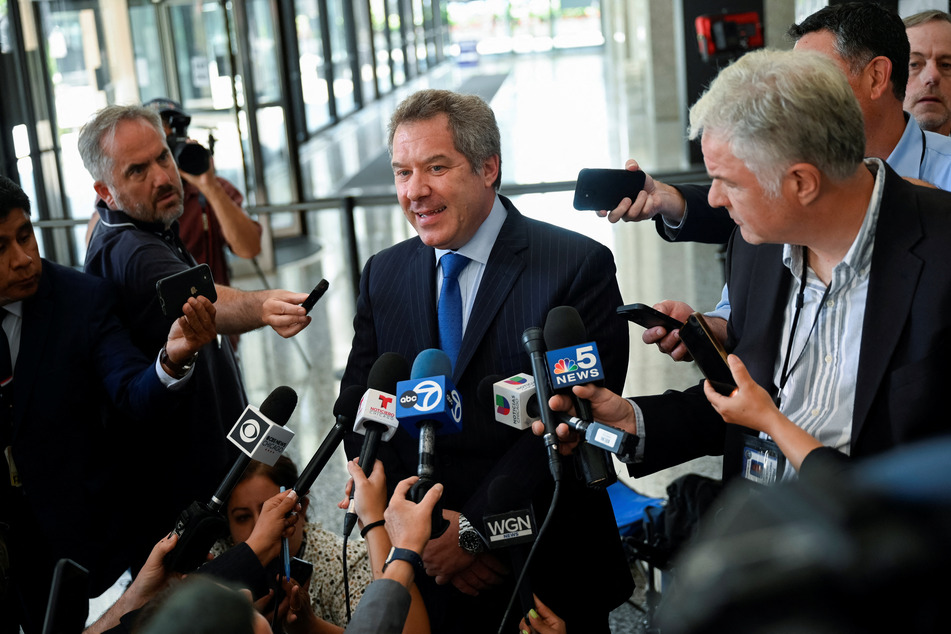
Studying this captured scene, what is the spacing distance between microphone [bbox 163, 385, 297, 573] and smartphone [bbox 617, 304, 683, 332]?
2.38 feet

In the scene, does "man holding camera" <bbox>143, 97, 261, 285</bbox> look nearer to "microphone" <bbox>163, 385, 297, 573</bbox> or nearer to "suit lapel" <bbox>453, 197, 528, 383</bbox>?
"suit lapel" <bbox>453, 197, 528, 383</bbox>

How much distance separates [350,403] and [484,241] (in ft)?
1.86

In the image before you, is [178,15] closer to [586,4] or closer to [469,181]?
[469,181]

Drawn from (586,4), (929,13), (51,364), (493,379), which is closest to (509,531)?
(493,379)

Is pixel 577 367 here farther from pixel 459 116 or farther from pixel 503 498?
pixel 459 116

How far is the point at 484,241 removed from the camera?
2146 mm

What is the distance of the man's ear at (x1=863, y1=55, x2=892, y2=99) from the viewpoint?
212 centimetres

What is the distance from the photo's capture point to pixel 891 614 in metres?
0.56

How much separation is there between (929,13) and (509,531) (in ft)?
7.63

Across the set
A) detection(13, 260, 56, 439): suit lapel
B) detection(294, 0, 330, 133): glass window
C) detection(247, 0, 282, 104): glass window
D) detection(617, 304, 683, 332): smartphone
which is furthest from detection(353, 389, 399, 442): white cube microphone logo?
detection(294, 0, 330, 133): glass window

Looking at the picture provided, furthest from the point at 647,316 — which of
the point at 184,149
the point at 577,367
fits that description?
the point at 184,149

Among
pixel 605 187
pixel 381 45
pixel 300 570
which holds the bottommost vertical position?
pixel 300 570

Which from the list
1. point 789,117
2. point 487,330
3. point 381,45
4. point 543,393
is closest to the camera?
point 789,117

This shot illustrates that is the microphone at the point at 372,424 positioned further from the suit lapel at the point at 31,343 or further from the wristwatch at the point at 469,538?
the suit lapel at the point at 31,343
